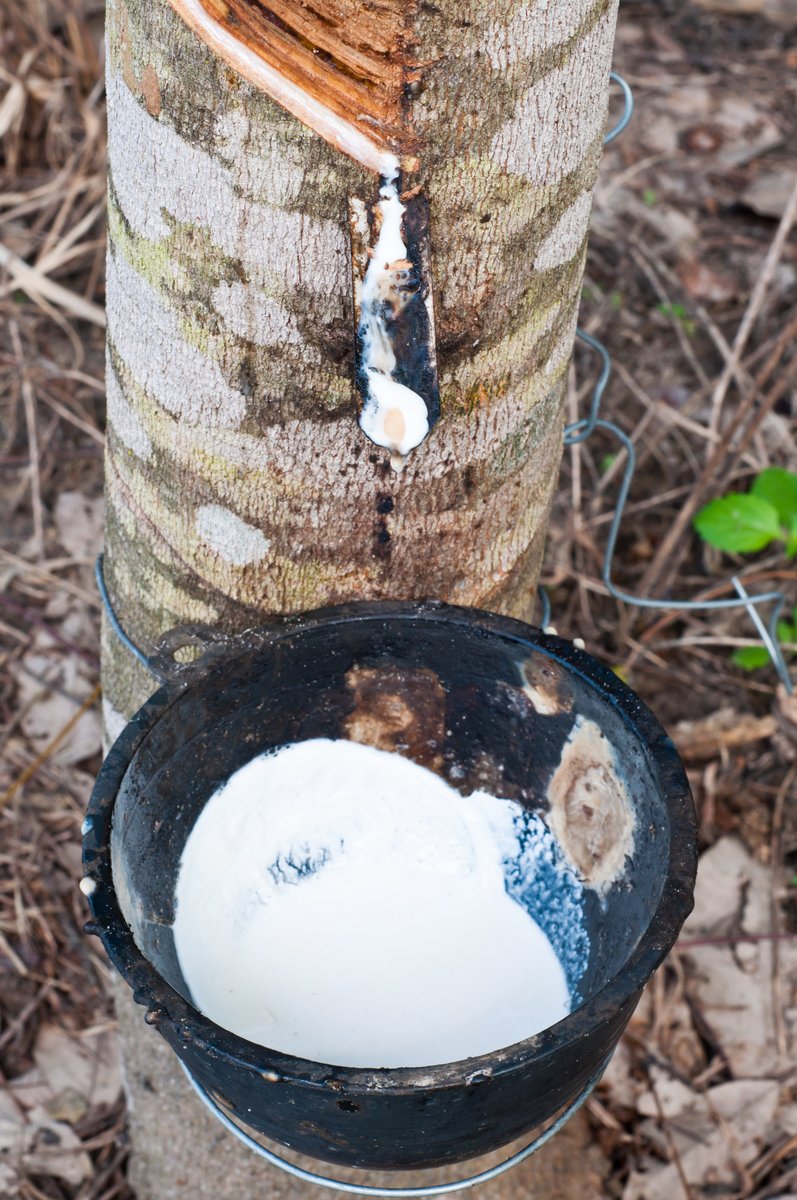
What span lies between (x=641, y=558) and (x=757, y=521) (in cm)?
39

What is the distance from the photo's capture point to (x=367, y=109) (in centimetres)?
101

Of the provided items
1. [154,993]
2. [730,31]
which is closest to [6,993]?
[154,993]

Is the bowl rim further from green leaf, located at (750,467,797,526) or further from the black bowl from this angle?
green leaf, located at (750,467,797,526)

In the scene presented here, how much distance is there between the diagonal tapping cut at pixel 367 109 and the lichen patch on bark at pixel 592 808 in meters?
0.50

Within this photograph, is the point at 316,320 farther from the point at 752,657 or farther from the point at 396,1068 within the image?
the point at 752,657

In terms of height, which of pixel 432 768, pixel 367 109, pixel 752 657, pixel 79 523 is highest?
pixel 367 109

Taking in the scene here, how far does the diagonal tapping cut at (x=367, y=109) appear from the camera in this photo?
0.97m

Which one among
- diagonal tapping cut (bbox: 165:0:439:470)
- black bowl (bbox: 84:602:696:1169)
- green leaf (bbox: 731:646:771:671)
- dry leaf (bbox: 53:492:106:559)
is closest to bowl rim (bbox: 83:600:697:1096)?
black bowl (bbox: 84:602:696:1169)

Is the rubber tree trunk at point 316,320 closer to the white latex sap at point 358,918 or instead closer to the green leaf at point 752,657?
the white latex sap at point 358,918

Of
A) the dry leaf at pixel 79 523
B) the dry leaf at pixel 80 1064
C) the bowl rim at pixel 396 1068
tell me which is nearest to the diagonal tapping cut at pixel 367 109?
the bowl rim at pixel 396 1068

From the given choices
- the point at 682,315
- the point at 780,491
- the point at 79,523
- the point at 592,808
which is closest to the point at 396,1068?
the point at 592,808

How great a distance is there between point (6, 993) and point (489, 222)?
1778 millimetres

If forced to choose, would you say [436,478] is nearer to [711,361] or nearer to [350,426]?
[350,426]

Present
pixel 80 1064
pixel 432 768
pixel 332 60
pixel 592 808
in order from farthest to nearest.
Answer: pixel 80 1064, pixel 432 768, pixel 592 808, pixel 332 60
